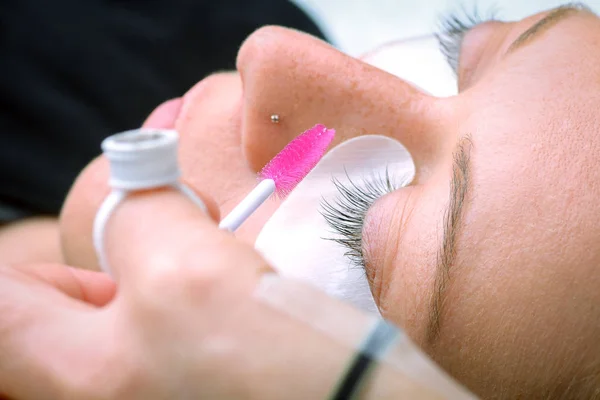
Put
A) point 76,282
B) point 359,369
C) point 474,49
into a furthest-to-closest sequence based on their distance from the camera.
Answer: point 474,49, point 76,282, point 359,369

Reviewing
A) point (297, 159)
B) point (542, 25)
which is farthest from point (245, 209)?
point (542, 25)

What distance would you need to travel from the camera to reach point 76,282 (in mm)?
397

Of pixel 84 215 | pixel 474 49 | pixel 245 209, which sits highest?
pixel 474 49

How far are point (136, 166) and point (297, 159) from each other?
10.7 inches

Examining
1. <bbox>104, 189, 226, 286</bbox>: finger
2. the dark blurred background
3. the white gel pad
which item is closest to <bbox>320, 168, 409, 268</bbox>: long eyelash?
the white gel pad

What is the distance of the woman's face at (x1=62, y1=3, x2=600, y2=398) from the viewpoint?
1.42ft

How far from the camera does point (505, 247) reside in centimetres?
44

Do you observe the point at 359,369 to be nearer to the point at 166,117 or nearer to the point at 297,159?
the point at 297,159

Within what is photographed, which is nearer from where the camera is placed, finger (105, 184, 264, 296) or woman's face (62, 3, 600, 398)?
finger (105, 184, 264, 296)

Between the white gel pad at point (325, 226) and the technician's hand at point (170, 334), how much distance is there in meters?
0.24

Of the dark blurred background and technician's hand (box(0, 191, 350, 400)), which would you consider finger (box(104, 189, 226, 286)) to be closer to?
technician's hand (box(0, 191, 350, 400))

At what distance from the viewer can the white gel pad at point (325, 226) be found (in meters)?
0.55

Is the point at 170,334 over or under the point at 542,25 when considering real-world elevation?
under

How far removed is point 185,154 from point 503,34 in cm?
45
